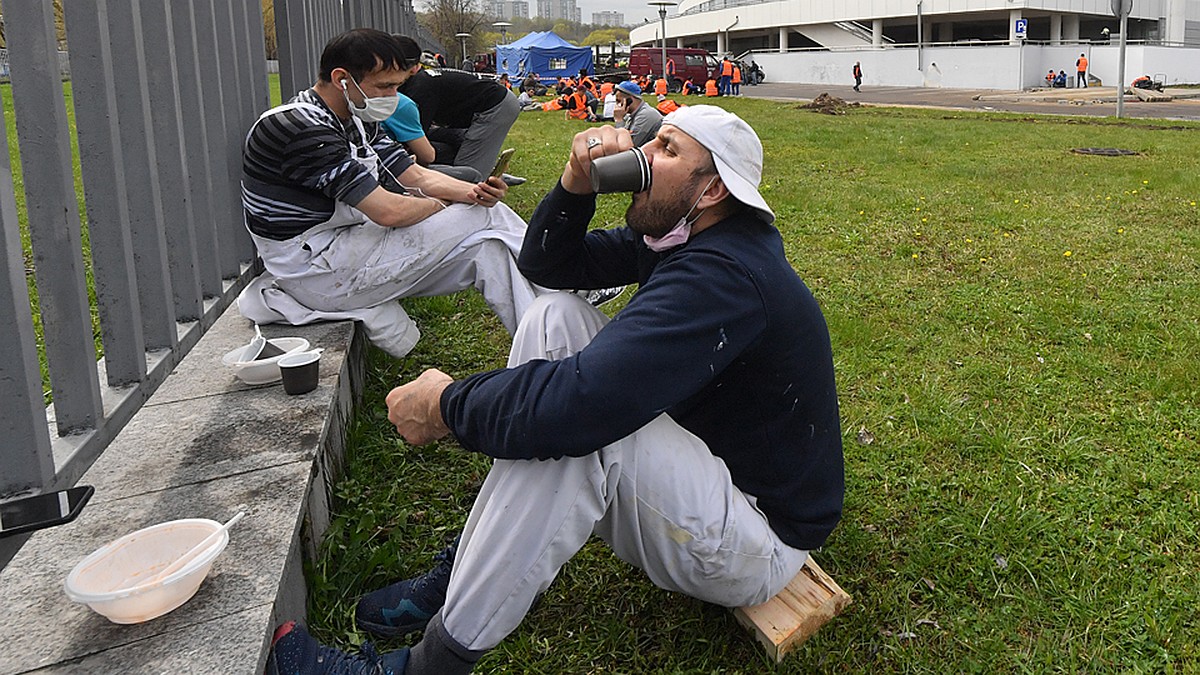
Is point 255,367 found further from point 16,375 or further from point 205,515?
point 16,375

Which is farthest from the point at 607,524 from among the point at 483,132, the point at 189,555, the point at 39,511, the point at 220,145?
the point at 483,132

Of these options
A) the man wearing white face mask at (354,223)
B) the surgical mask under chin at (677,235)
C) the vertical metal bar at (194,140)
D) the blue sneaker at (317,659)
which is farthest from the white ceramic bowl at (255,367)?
the surgical mask under chin at (677,235)

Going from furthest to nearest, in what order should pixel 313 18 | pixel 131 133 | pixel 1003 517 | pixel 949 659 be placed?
pixel 313 18
pixel 1003 517
pixel 131 133
pixel 949 659

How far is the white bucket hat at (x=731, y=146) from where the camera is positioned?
2225 millimetres

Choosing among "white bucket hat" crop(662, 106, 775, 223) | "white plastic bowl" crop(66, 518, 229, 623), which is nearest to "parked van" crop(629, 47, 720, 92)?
"white bucket hat" crop(662, 106, 775, 223)

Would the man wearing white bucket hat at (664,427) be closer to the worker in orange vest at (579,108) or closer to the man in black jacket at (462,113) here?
the man in black jacket at (462,113)

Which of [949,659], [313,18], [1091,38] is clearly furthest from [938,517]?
[1091,38]

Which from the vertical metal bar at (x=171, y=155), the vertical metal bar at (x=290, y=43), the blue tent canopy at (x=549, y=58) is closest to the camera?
the vertical metal bar at (x=171, y=155)

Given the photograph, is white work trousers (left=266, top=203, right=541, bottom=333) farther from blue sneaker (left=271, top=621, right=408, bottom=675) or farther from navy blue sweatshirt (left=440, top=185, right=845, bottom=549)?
blue sneaker (left=271, top=621, right=408, bottom=675)

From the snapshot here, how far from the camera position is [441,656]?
211 cm

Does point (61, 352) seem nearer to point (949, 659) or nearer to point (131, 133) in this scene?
point (131, 133)

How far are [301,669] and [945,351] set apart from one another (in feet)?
11.5

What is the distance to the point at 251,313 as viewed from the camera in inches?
153

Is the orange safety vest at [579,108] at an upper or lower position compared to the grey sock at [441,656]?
upper
